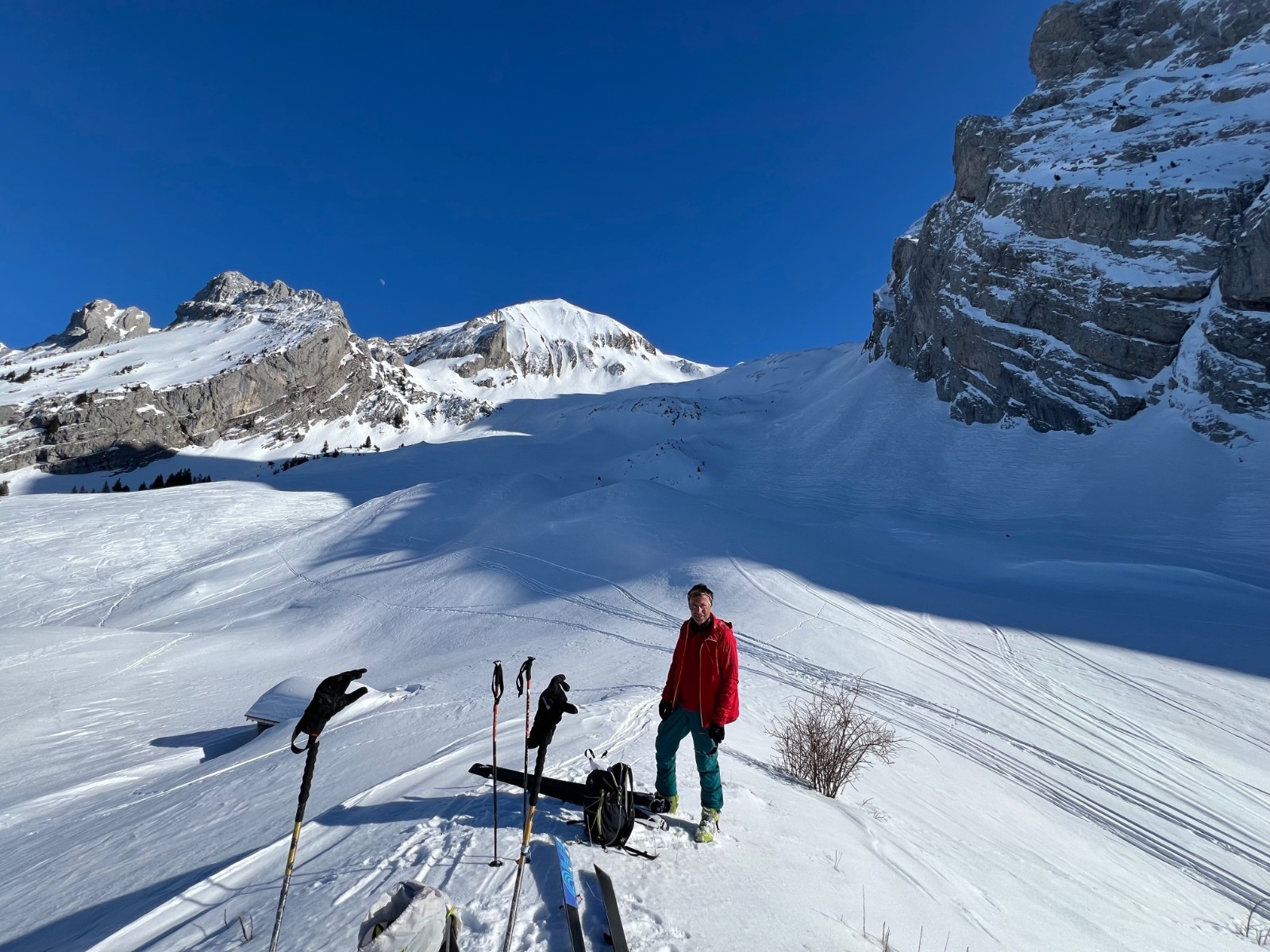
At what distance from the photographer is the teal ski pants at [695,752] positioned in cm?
435

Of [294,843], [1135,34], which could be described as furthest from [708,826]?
[1135,34]

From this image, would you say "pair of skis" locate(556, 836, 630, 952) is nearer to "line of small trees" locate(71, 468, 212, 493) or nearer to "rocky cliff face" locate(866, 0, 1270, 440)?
"rocky cliff face" locate(866, 0, 1270, 440)

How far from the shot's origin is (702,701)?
14.7ft

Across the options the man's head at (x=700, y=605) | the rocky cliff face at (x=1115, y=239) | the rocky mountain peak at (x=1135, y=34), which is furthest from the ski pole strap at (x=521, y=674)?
the rocky mountain peak at (x=1135, y=34)

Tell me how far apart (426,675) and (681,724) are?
7697mm

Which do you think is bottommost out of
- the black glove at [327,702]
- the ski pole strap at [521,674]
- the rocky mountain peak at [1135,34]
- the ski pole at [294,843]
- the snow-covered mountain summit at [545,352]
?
the ski pole at [294,843]

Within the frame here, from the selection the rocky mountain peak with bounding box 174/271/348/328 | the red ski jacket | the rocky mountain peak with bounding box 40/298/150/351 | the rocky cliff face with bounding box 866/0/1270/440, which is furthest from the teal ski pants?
the rocky mountain peak with bounding box 40/298/150/351

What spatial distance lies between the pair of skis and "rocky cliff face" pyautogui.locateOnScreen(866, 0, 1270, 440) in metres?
36.4

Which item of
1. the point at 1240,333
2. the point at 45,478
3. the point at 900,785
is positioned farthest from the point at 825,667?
the point at 45,478

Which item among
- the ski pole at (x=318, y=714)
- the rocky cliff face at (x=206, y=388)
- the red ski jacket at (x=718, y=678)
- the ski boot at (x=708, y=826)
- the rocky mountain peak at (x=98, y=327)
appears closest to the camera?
the ski pole at (x=318, y=714)

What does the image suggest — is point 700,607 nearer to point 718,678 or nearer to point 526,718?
point 718,678

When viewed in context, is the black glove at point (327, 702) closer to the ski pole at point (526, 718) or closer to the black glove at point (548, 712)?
the ski pole at point (526, 718)

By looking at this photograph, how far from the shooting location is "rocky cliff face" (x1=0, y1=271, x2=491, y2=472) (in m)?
55.6

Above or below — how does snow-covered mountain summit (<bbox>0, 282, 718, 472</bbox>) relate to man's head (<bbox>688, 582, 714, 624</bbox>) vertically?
above
